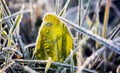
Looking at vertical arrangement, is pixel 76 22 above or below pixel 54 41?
above

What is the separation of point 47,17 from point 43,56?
0.35ft

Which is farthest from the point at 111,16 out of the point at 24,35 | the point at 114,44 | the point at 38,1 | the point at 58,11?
the point at 114,44

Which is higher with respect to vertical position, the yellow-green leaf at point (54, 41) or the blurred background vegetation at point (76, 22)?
the blurred background vegetation at point (76, 22)

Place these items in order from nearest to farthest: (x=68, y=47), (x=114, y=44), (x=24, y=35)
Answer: (x=114, y=44)
(x=68, y=47)
(x=24, y=35)

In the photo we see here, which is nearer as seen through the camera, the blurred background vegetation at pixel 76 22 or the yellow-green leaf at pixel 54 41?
the yellow-green leaf at pixel 54 41

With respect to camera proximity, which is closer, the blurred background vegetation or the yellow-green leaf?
the yellow-green leaf

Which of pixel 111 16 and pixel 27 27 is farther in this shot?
pixel 111 16

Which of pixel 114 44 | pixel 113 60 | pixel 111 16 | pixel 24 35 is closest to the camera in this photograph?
pixel 114 44

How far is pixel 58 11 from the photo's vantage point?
2.50 feet

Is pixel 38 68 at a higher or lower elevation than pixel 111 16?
lower

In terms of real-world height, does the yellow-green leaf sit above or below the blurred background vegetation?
below

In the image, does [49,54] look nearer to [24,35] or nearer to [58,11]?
[58,11]

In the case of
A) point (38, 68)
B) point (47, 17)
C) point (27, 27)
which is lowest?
point (38, 68)

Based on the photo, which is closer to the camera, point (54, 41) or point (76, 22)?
point (54, 41)
